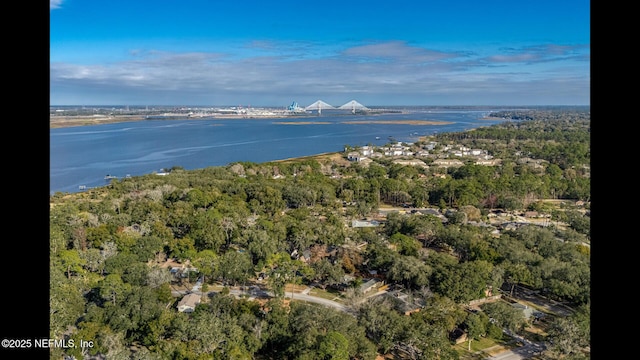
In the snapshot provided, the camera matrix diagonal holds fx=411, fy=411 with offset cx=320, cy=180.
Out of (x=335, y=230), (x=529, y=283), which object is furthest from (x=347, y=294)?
(x=529, y=283)

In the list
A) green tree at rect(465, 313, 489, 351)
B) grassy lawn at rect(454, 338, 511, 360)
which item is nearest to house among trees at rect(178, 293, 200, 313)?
grassy lawn at rect(454, 338, 511, 360)

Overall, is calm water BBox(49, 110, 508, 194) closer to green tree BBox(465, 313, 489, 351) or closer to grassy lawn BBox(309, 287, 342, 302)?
grassy lawn BBox(309, 287, 342, 302)

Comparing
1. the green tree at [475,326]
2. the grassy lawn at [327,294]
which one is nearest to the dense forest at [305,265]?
the green tree at [475,326]

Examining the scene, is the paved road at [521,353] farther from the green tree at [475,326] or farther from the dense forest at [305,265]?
the green tree at [475,326]

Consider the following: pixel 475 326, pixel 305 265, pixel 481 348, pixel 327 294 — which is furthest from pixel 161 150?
pixel 481 348

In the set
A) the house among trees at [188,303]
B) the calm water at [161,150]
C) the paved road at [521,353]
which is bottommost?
the paved road at [521,353]

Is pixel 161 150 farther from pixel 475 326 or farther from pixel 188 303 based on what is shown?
pixel 475 326

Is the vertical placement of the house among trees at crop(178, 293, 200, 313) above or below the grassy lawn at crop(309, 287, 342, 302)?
above

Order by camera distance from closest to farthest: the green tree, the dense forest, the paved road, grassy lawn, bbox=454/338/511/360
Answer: the dense forest
the paved road
grassy lawn, bbox=454/338/511/360
the green tree

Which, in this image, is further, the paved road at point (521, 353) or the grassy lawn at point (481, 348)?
the grassy lawn at point (481, 348)
